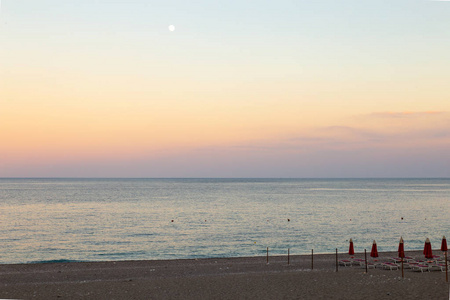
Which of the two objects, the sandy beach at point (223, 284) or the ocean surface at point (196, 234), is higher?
the sandy beach at point (223, 284)

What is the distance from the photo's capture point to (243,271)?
27484 mm

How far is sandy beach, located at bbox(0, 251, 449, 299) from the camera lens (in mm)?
18328

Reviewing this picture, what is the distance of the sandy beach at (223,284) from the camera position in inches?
722

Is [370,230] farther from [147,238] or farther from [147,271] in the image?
[147,271]

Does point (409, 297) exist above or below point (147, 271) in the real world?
above

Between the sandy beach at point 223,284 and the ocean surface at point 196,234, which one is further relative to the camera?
the ocean surface at point 196,234

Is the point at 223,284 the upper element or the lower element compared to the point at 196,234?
upper

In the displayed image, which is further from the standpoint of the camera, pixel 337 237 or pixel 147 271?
pixel 337 237

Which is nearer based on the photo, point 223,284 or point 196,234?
point 223,284

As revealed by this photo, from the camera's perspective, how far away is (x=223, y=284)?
2130cm

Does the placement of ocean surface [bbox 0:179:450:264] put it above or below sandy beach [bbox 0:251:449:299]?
below

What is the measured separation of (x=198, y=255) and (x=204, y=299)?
2064 centimetres

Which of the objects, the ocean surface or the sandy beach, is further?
the ocean surface

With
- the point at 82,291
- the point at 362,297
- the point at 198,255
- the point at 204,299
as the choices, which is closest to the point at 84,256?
the point at 198,255
